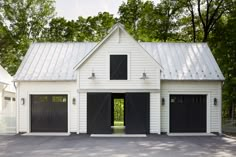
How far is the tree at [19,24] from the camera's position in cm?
3247

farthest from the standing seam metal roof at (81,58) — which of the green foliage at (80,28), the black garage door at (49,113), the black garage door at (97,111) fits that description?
the green foliage at (80,28)

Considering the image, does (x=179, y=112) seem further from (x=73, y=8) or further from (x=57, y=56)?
(x=73, y=8)

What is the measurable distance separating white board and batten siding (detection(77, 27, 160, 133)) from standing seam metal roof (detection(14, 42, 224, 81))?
2.49 ft

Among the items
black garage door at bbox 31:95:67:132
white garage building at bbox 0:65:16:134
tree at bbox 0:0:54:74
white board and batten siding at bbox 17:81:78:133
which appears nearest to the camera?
white board and batten siding at bbox 17:81:78:133

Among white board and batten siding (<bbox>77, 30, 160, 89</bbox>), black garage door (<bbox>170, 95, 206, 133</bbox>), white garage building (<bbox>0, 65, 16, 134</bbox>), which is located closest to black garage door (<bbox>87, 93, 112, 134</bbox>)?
white board and batten siding (<bbox>77, 30, 160, 89</bbox>)

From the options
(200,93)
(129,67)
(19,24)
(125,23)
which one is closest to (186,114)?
(200,93)

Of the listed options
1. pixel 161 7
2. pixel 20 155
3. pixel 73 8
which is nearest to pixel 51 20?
pixel 73 8

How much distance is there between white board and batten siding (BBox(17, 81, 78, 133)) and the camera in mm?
17562

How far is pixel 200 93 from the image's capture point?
58.0 feet

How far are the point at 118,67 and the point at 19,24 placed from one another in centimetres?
1899

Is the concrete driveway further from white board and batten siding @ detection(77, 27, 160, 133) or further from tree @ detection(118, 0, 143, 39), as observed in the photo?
tree @ detection(118, 0, 143, 39)

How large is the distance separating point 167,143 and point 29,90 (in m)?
8.33

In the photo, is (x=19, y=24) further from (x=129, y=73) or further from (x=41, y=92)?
(x=129, y=73)

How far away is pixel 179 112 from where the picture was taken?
17688mm
